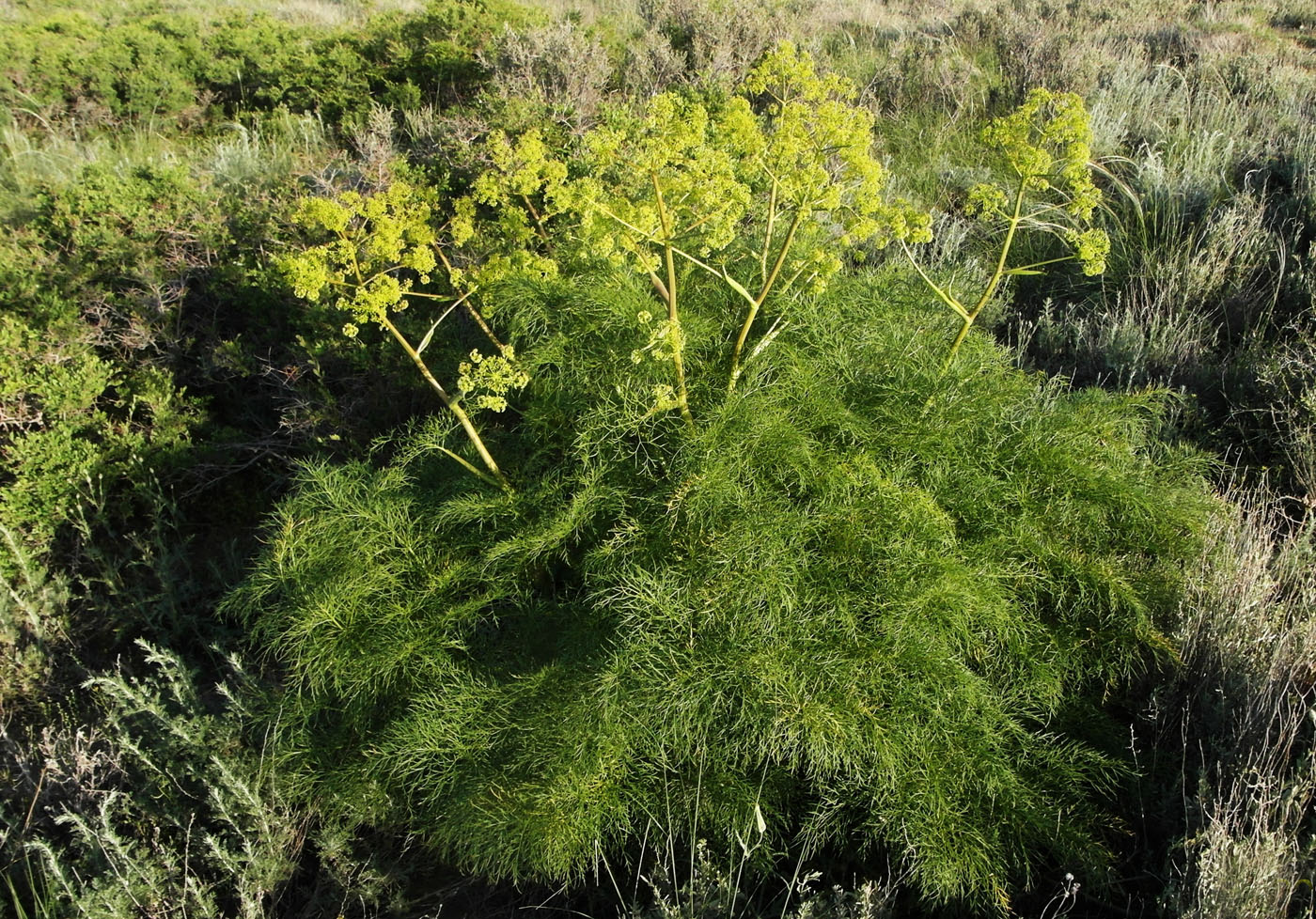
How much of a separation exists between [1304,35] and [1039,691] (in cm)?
977

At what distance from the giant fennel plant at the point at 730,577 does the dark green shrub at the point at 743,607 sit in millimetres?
11

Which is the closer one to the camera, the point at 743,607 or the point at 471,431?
the point at 743,607

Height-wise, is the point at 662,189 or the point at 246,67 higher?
the point at 662,189

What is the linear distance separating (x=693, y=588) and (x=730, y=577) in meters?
0.11

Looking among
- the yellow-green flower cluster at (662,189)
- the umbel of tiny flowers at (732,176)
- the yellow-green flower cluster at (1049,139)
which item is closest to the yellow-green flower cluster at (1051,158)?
the yellow-green flower cluster at (1049,139)

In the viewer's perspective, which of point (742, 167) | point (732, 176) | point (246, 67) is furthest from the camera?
point (246, 67)

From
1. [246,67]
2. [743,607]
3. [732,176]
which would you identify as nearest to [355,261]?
[732,176]

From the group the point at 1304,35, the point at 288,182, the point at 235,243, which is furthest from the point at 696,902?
the point at 1304,35

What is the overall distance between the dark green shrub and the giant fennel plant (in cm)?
1

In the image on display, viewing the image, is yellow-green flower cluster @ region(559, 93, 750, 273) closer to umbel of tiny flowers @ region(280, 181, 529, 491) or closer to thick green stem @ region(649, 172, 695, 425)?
thick green stem @ region(649, 172, 695, 425)

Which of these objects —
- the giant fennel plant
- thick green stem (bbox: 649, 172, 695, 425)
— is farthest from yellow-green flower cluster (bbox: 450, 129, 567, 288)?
thick green stem (bbox: 649, 172, 695, 425)

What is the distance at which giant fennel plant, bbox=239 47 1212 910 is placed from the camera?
2.29 metres

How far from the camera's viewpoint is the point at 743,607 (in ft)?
7.72

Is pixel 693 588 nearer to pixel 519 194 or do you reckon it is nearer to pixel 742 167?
pixel 742 167
